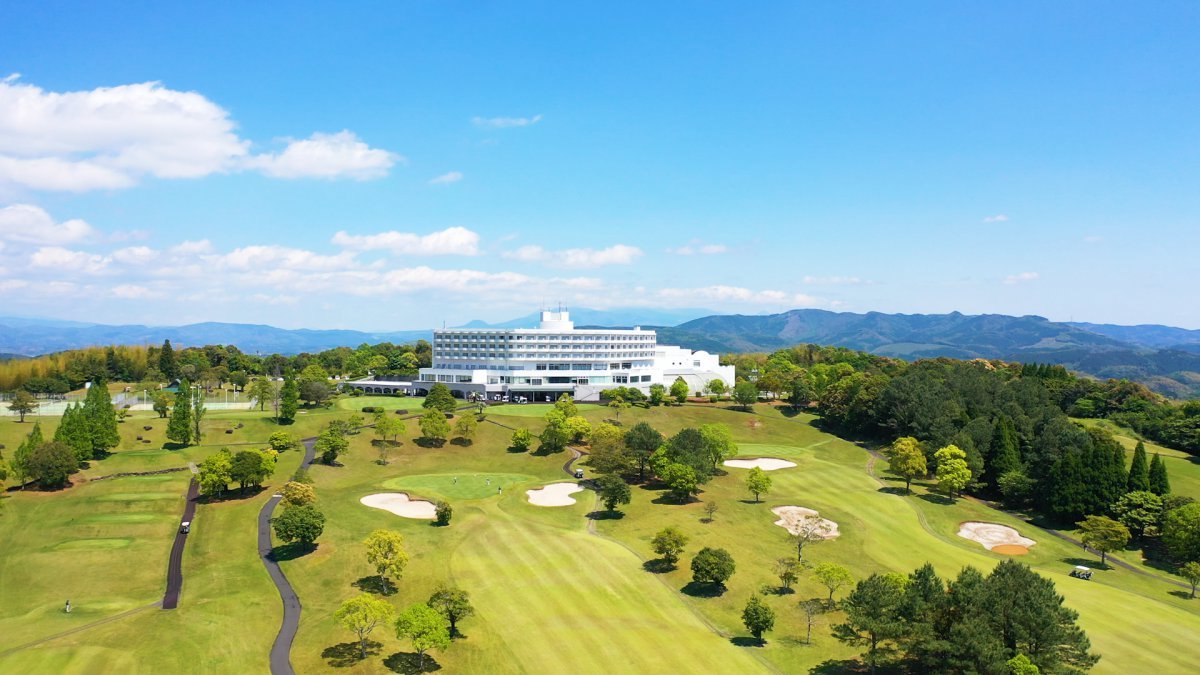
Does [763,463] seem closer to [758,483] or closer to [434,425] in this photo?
[758,483]

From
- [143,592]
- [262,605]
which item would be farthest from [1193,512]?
[143,592]

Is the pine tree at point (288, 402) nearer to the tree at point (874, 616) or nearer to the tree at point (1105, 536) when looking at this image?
the tree at point (874, 616)

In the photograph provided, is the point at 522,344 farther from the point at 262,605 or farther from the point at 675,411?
the point at 262,605

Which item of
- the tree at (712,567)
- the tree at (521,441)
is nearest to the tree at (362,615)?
the tree at (712,567)

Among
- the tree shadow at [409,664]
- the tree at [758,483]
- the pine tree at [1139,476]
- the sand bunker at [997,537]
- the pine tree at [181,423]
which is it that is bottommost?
the sand bunker at [997,537]

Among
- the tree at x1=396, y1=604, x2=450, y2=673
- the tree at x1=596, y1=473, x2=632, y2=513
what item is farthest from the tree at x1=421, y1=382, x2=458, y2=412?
the tree at x1=396, y1=604, x2=450, y2=673

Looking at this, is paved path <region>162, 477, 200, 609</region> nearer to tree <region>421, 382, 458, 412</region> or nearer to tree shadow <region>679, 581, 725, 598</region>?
tree shadow <region>679, 581, 725, 598</region>
